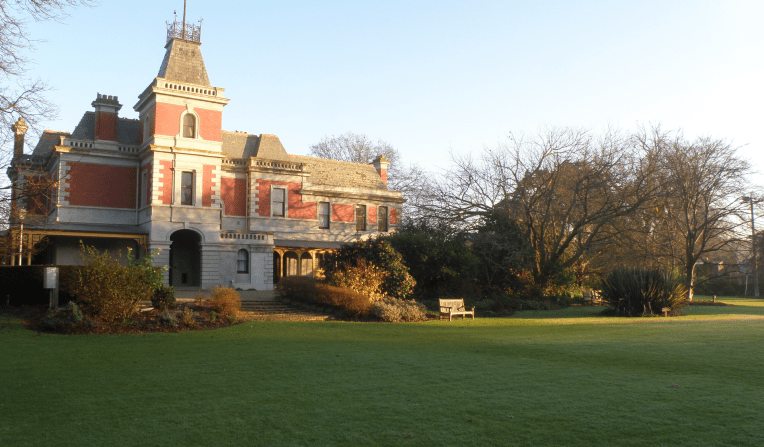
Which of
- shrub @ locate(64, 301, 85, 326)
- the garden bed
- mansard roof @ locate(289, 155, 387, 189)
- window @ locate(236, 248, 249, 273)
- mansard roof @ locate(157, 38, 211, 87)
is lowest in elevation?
the garden bed

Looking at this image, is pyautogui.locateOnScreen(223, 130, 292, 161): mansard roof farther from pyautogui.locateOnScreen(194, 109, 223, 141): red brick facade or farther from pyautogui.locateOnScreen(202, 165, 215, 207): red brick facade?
pyautogui.locateOnScreen(202, 165, 215, 207): red brick facade

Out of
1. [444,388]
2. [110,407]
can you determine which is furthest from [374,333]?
[110,407]

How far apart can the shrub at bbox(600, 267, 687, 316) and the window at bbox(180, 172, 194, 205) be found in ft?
67.5

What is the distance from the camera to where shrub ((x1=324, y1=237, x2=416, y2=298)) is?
2203cm

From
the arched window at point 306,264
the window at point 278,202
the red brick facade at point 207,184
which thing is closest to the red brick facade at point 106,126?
the red brick facade at point 207,184

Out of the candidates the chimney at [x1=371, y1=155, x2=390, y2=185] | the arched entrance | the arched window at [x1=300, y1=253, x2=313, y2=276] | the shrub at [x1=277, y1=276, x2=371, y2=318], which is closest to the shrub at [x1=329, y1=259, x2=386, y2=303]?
the shrub at [x1=277, y1=276, x2=371, y2=318]

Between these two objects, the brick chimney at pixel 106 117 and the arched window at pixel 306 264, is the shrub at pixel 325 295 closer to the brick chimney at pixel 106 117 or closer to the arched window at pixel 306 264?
the arched window at pixel 306 264

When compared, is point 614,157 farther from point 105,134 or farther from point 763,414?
point 105,134

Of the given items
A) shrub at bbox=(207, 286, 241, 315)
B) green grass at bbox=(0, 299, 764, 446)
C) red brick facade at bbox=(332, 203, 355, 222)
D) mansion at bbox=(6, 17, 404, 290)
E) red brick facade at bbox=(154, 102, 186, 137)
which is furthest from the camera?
red brick facade at bbox=(332, 203, 355, 222)

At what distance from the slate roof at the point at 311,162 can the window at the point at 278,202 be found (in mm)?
2078

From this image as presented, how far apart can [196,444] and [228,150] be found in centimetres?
3159

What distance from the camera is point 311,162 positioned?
38562mm

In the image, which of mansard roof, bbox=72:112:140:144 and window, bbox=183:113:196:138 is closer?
window, bbox=183:113:196:138

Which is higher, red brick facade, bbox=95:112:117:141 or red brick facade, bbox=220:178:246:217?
red brick facade, bbox=95:112:117:141
